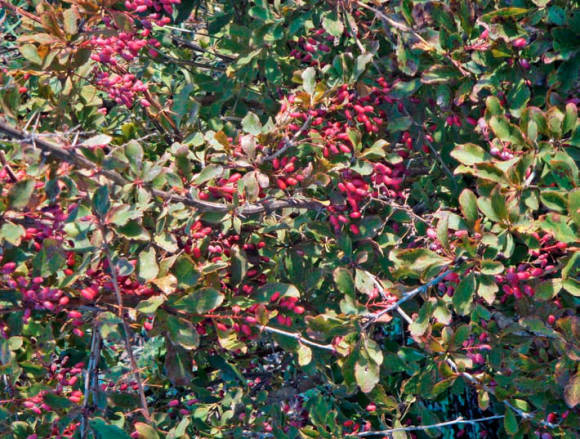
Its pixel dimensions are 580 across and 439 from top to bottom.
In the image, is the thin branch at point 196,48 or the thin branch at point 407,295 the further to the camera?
the thin branch at point 196,48

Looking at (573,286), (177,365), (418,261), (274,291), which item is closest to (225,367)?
(177,365)

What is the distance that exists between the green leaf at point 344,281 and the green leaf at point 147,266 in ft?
1.72

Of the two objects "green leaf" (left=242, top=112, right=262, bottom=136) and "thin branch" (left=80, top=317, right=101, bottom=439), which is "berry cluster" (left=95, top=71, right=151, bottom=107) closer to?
"green leaf" (left=242, top=112, right=262, bottom=136)

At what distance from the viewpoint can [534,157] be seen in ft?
6.66

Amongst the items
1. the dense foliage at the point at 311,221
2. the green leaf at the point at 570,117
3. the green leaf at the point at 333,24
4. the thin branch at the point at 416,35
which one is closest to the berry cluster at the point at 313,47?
the dense foliage at the point at 311,221

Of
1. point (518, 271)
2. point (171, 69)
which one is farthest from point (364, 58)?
point (171, 69)

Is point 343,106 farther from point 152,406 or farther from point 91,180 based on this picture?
point 152,406

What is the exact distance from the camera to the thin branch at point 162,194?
5.74 feet

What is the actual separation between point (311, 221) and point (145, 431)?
834 mm

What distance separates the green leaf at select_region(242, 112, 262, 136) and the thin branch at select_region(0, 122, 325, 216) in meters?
0.22

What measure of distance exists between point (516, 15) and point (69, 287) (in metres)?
1.50

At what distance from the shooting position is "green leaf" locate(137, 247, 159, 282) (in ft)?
6.82

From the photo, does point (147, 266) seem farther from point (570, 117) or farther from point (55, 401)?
point (570, 117)

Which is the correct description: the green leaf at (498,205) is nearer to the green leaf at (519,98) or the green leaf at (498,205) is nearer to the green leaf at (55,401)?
the green leaf at (519,98)
